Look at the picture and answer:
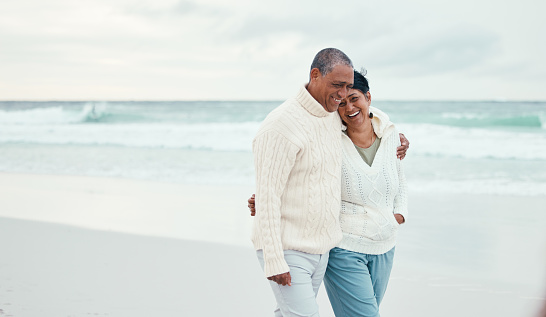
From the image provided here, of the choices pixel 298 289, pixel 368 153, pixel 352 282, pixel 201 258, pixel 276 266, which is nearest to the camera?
pixel 276 266

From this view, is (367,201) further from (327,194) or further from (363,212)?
(327,194)

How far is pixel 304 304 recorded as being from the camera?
2543mm

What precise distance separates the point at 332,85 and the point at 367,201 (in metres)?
0.59

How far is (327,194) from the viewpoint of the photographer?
2.55m

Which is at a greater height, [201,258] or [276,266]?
[201,258]

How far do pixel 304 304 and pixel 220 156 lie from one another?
11169mm

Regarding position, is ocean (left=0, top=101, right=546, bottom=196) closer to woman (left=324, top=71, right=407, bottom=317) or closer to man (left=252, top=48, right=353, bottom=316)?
woman (left=324, top=71, right=407, bottom=317)

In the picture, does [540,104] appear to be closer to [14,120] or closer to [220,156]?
[220,156]

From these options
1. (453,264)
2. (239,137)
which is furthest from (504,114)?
→ (453,264)

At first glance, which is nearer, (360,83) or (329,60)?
(329,60)

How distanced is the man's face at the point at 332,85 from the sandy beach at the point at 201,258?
1331 mm

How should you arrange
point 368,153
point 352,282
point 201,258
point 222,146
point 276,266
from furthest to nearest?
point 222,146
point 201,258
point 368,153
point 352,282
point 276,266

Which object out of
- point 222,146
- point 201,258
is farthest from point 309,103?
point 222,146

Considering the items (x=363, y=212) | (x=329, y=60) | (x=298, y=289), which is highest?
(x=329, y=60)
